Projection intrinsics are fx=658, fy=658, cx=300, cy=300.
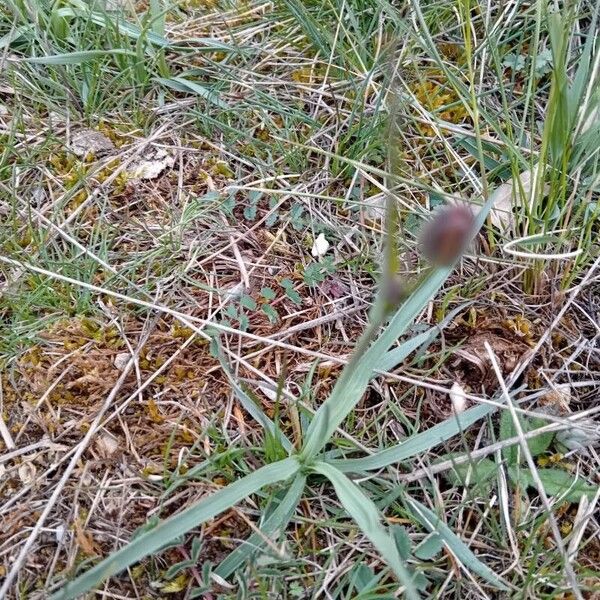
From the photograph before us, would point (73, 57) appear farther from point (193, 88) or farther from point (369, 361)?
point (369, 361)

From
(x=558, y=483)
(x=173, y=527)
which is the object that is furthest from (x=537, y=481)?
(x=173, y=527)

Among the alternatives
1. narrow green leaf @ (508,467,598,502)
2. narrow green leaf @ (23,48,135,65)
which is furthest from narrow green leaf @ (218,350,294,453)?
narrow green leaf @ (23,48,135,65)

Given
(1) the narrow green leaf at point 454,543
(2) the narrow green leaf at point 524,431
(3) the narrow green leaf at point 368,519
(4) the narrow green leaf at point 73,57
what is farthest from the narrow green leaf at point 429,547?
(4) the narrow green leaf at point 73,57

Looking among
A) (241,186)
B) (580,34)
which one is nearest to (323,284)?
(241,186)

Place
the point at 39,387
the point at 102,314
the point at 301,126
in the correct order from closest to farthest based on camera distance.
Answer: the point at 39,387 < the point at 102,314 < the point at 301,126

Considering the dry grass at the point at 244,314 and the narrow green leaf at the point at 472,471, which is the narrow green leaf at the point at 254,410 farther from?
the narrow green leaf at the point at 472,471

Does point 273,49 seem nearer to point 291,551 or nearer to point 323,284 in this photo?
point 323,284
